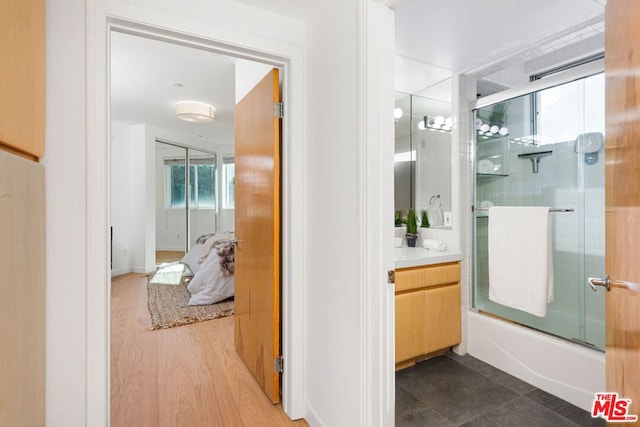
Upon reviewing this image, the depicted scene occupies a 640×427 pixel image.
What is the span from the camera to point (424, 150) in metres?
2.92

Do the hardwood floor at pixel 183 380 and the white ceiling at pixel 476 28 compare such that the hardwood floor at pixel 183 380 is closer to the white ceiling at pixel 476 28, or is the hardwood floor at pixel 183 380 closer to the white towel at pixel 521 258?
the white towel at pixel 521 258

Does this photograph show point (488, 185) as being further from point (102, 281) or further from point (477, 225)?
point (102, 281)

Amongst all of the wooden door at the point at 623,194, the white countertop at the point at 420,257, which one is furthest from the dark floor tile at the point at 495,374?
the wooden door at the point at 623,194

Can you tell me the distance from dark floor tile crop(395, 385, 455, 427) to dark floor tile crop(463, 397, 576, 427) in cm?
16

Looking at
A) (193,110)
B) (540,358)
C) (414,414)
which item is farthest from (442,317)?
(193,110)

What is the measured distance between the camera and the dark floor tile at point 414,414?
1.76 metres

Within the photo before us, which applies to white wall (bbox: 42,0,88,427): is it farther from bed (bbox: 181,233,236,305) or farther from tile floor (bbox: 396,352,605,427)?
bed (bbox: 181,233,236,305)

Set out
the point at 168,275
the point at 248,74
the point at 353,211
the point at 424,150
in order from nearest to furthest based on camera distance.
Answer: the point at 353,211
the point at 248,74
the point at 424,150
the point at 168,275

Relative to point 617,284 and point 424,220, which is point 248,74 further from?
point 617,284
